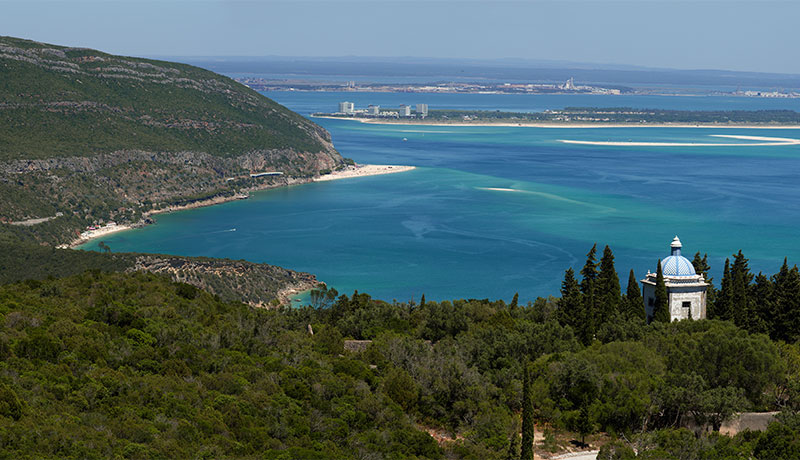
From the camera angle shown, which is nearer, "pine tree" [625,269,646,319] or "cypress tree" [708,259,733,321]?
"pine tree" [625,269,646,319]

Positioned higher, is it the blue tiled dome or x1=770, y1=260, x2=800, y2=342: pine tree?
the blue tiled dome

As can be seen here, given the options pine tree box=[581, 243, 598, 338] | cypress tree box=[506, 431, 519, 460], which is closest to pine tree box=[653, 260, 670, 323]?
pine tree box=[581, 243, 598, 338]

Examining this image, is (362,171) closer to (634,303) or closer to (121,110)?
(121,110)

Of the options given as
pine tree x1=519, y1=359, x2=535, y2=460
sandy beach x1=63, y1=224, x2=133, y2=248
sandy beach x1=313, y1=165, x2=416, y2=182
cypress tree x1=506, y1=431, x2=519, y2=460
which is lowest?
sandy beach x1=63, y1=224, x2=133, y2=248

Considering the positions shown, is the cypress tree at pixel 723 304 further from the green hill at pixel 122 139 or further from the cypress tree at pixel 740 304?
the green hill at pixel 122 139

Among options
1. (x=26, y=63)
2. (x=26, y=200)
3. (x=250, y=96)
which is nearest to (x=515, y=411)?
(x=26, y=200)

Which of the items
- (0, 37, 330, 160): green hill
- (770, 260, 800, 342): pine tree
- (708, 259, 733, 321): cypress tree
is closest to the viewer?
(770, 260, 800, 342): pine tree

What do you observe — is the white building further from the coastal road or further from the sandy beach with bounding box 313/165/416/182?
the sandy beach with bounding box 313/165/416/182

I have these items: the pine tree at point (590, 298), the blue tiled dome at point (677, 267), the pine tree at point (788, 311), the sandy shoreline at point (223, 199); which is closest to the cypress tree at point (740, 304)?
the pine tree at point (788, 311)
